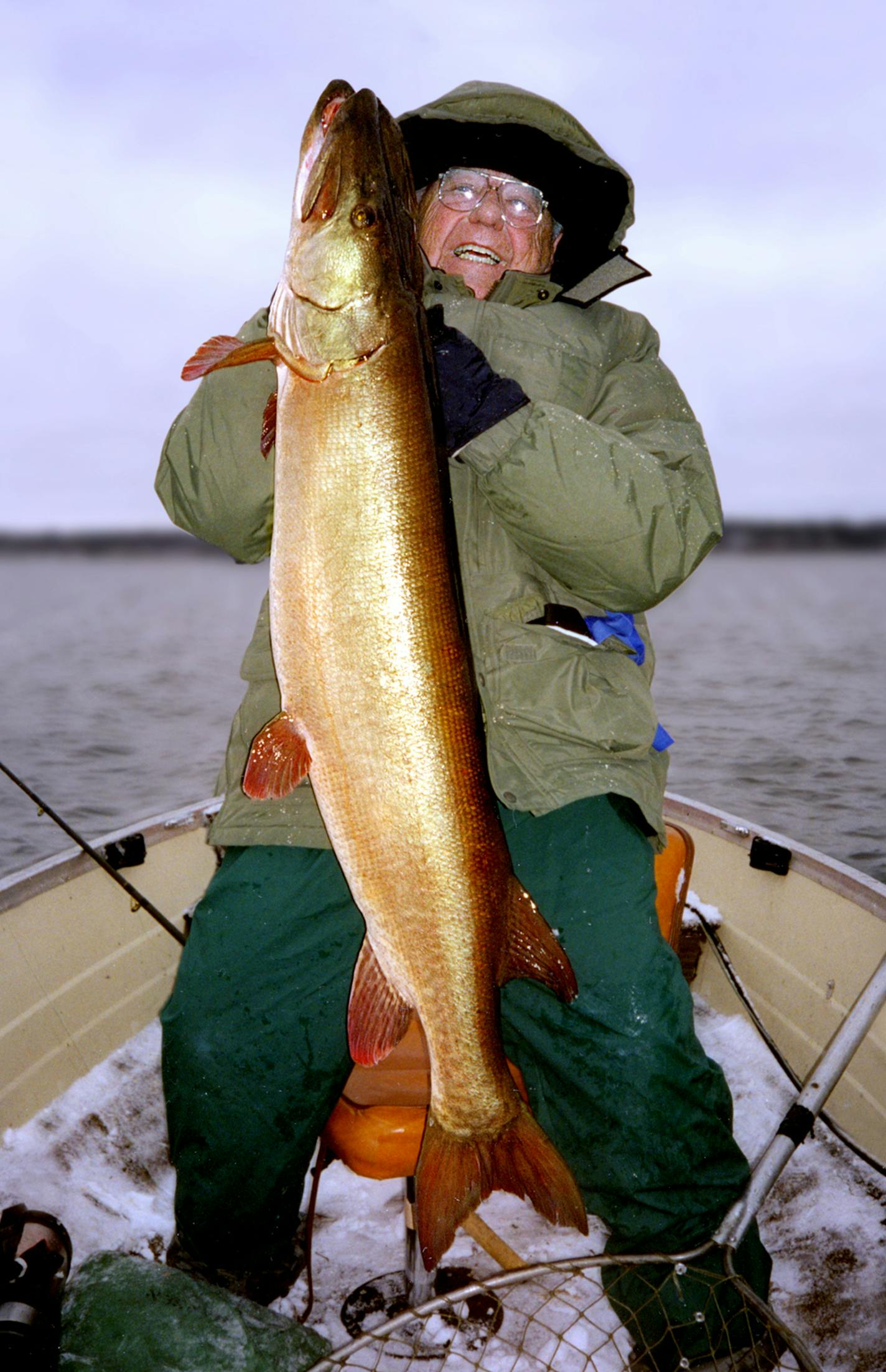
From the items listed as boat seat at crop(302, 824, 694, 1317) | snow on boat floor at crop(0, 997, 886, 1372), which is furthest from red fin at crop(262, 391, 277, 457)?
snow on boat floor at crop(0, 997, 886, 1372)

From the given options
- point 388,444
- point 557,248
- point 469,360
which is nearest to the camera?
point 388,444

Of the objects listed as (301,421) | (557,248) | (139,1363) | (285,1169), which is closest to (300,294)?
(301,421)

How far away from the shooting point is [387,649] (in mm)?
2264

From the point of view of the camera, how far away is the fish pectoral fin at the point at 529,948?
238 centimetres

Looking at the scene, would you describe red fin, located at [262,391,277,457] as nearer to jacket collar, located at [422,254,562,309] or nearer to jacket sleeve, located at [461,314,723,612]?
jacket sleeve, located at [461,314,723,612]

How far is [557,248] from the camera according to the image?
3.66 metres

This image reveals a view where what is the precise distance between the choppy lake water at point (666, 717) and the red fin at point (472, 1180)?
298 inches

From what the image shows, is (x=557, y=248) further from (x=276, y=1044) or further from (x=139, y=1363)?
(x=139, y=1363)

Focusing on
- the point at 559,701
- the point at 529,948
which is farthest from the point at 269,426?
the point at 529,948

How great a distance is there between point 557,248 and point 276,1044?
2862 mm

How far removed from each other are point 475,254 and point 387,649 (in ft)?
5.37

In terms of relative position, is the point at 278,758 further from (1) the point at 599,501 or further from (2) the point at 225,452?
(1) the point at 599,501

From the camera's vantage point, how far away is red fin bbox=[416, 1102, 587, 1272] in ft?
7.63

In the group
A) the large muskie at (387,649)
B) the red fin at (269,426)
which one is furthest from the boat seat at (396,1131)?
the red fin at (269,426)
